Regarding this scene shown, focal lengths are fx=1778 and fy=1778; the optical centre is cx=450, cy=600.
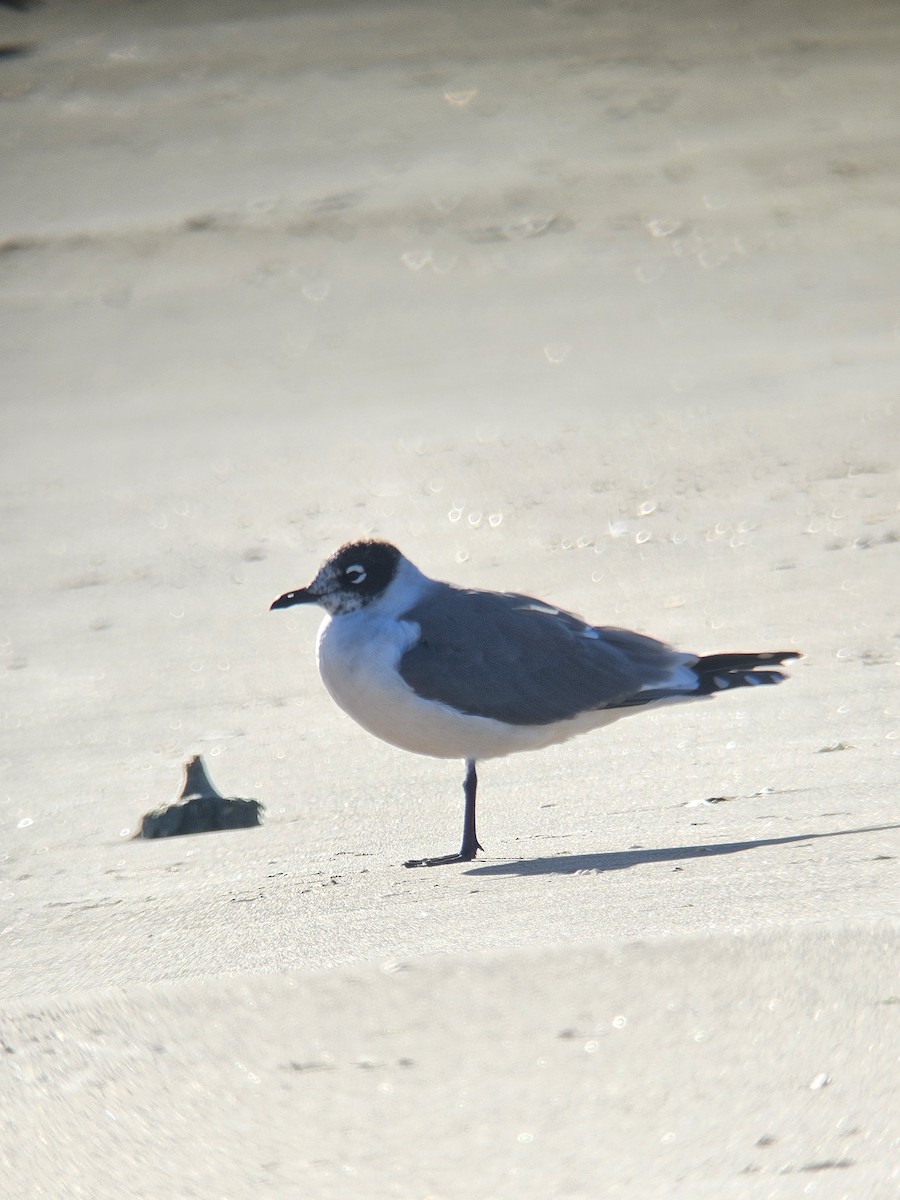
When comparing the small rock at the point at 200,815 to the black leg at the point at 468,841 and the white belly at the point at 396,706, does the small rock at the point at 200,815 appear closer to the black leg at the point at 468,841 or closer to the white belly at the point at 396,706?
the white belly at the point at 396,706

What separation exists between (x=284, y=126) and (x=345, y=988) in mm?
15219

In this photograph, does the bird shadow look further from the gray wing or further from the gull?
the gray wing

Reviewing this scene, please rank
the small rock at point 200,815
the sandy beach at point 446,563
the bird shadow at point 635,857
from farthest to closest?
the small rock at point 200,815 → the bird shadow at point 635,857 → the sandy beach at point 446,563

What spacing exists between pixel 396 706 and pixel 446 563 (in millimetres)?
3698

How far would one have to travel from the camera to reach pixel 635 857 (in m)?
3.90

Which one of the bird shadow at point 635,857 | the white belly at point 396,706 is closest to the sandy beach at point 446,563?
the bird shadow at point 635,857

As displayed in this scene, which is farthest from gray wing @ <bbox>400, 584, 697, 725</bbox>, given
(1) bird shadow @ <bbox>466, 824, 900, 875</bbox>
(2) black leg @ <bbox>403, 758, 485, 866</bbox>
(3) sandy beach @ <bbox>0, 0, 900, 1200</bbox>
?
(1) bird shadow @ <bbox>466, 824, 900, 875</bbox>

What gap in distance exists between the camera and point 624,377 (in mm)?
11672

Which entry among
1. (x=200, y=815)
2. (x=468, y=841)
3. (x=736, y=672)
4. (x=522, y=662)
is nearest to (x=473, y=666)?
(x=522, y=662)

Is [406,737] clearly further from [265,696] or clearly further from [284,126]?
[284,126]

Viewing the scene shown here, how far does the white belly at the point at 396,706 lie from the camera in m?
4.67

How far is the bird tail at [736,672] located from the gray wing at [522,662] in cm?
5

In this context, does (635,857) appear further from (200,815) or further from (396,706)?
(200,815)

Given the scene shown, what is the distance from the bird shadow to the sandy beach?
0.09 ft
